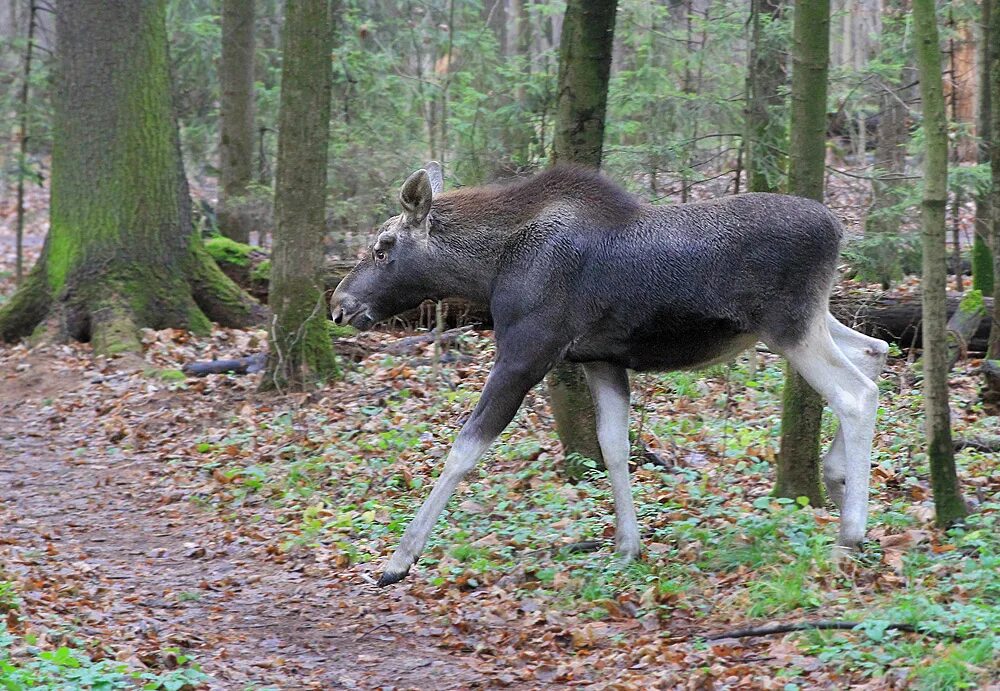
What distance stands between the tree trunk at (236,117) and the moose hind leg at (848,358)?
549 inches

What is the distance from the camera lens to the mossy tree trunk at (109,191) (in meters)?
16.0

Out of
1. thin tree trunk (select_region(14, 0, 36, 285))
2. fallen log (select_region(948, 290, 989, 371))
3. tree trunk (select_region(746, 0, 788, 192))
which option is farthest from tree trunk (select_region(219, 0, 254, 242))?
A: fallen log (select_region(948, 290, 989, 371))

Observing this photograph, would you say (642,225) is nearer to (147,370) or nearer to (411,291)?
(411,291)

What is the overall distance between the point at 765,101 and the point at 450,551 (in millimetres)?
7343

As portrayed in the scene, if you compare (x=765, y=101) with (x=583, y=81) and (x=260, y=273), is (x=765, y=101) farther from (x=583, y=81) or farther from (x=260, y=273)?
(x=260, y=273)

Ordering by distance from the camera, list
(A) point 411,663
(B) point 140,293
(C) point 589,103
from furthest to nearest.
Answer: (B) point 140,293 < (C) point 589,103 < (A) point 411,663

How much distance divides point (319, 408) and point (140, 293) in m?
4.76

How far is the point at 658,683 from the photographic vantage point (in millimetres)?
5910

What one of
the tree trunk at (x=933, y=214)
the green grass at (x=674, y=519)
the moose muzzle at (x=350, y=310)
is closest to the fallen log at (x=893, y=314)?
the green grass at (x=674, y=519)

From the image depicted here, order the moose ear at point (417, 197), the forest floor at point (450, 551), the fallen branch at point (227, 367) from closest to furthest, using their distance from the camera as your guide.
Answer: the forest floor at point (450, 551), the moose ear at point (417, 197), the fallen branch at point (227, 367)

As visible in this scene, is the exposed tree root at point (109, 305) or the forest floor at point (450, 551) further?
the exposed tree root at point (109, 305)

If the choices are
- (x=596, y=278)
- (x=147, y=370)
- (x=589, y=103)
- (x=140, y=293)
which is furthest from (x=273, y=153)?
(x=596, y=278)

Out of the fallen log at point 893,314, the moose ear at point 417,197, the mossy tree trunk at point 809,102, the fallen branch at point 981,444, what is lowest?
the fallen branch at point 981,444

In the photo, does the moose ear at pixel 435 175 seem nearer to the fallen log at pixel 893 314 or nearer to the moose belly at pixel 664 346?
the moose belly at pixel 664 346
